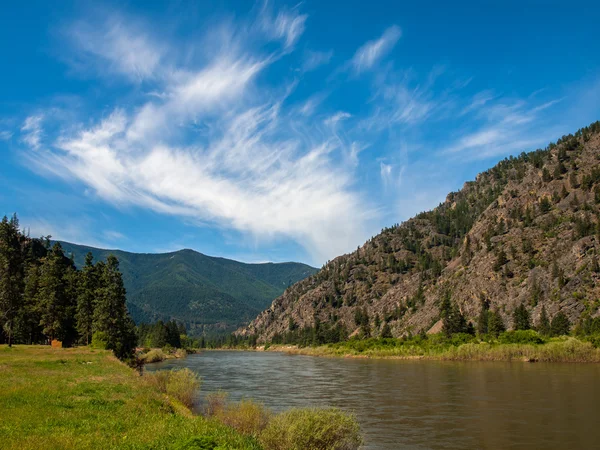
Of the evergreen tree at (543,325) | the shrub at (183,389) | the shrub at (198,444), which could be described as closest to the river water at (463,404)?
the shrub at (183,389)

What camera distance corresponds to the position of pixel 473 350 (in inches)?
4094

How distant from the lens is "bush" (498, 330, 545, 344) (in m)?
97.6

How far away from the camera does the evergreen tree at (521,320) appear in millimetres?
120931

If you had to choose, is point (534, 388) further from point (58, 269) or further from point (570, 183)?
point (570, 183)

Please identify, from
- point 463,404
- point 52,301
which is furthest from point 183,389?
point 52,301

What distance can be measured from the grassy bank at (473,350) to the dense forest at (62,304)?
74.0 meters

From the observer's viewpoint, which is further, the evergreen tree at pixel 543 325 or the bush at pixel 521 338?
the evergreen tree at pixel 543 325

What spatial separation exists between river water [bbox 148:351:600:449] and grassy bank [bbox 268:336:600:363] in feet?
60.8

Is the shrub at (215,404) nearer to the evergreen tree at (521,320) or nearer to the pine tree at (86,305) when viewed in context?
the pine tree at (86,305)

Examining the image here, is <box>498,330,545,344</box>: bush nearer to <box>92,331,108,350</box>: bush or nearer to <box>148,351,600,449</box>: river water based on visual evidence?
<box>148,351,600,449</box>: river water

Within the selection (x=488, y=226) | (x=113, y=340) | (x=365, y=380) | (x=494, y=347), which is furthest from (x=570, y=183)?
(x=113, y=340)

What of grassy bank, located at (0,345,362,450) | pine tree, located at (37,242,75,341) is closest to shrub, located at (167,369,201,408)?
grassy bank, located at (0,345,362,450)

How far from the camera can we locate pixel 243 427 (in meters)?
24.1

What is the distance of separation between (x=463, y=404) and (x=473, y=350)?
67.5 metres
